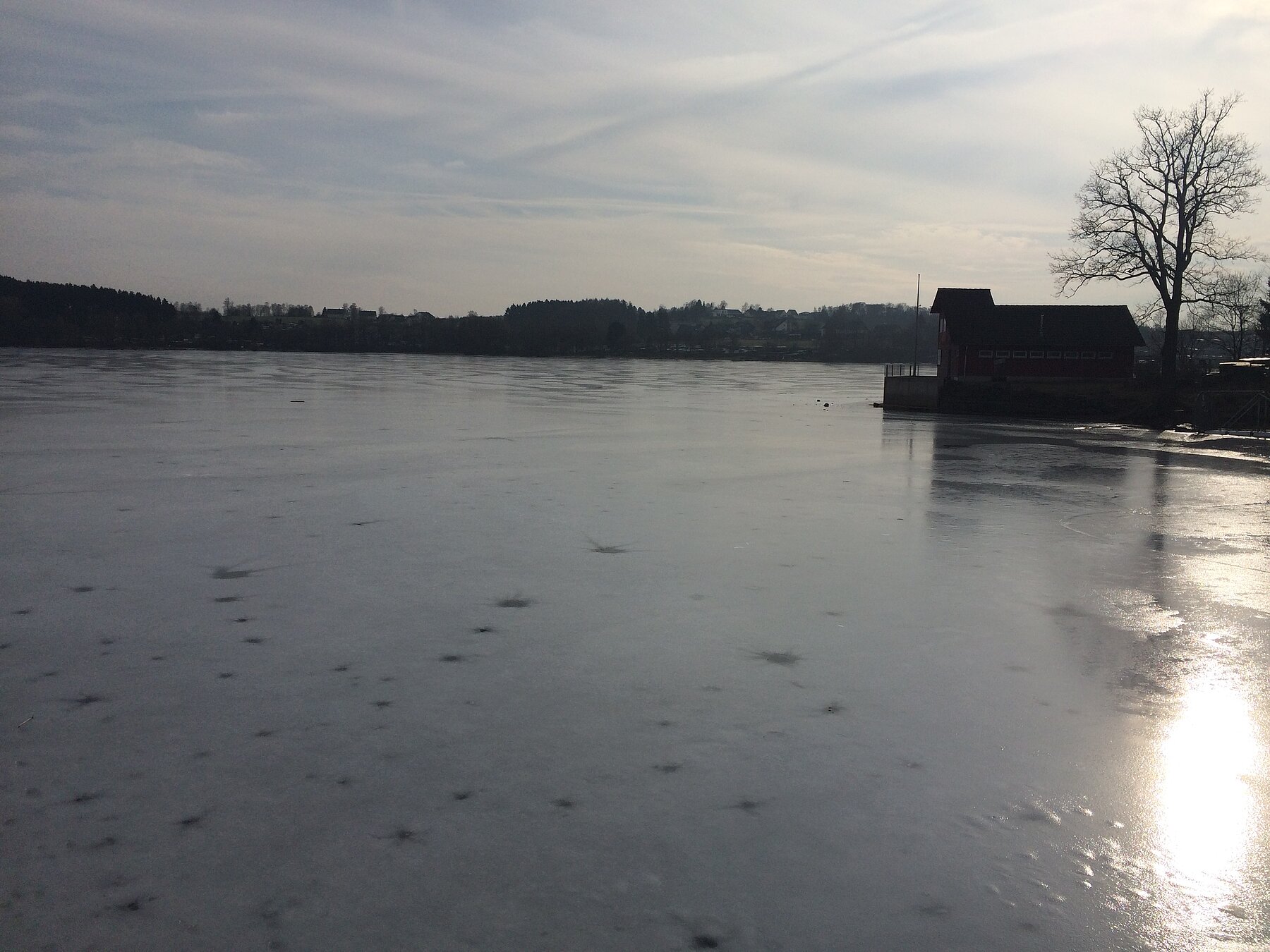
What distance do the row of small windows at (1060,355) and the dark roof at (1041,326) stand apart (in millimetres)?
334

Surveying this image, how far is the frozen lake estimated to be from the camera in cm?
277

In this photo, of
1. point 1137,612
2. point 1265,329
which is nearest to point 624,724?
point 1137,612

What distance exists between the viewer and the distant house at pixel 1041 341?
4241cm

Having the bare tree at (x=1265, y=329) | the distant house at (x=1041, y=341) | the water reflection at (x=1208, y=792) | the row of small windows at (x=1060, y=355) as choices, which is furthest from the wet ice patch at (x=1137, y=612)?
the bare tree at (x=1265, y=329)

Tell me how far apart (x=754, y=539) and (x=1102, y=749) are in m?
4.49

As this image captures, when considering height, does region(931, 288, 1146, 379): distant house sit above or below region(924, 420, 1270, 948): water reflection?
above

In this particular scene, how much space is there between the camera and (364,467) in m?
12.4

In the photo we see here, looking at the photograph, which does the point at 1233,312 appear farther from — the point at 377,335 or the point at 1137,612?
the point at 377,335

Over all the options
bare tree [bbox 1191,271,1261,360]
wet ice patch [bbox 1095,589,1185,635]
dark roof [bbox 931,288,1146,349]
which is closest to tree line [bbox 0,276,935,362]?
bare tree [bbox 1191,271,1261,360]

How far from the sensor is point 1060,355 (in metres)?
42.8

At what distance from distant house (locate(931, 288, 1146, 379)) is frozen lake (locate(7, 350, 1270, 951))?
35.1m

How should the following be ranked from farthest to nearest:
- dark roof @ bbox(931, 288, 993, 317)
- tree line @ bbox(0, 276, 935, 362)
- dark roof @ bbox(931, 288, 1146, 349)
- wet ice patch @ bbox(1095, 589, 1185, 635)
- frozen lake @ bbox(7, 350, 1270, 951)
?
tree line @ bbox(0, 276, 935, 362)
dark roof @ bbox(931, 288, 993, 317)
dark roof @ bbox(931, 288, 1146, 349)
wet ice patch @ bbox(1095, 589, 1185, 635)
frozen lake @ bbox(7, 350, 1270, 951)

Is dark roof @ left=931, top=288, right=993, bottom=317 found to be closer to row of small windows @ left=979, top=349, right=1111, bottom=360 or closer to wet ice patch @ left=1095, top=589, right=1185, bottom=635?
row of small windows @ left=979, top=349, right=1111, bottom=360

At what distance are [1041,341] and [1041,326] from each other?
99 centimetres
